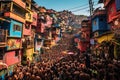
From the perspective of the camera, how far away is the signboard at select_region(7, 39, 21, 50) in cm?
2258

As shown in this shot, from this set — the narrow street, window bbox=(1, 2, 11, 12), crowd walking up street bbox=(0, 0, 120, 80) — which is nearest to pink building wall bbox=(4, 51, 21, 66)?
crowd walking up street bbox=(0, 0, 120, 80)

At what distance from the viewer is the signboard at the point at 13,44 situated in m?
22.6

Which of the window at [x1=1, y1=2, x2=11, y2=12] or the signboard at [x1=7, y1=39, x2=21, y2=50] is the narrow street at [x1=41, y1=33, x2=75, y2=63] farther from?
the window at [x1=1, y1=2, x2=11, y2=12]

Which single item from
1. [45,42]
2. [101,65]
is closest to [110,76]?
[101,65]

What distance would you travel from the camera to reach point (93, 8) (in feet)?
136

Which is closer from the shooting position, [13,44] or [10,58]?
[10,58]

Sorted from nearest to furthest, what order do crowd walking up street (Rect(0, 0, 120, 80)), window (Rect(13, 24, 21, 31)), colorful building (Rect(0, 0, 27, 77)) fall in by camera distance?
1. crowd walking up street (Rect(0, 0, 120, 80))
2. colorful building (Rect(0, 0, 27, 77))
3. window (Rect(13, 24, 21, 31))

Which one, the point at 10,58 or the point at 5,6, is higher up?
the point at 5,6

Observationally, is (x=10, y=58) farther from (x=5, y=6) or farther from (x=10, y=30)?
(x=5, y=6)

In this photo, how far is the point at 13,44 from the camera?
78.9 ft

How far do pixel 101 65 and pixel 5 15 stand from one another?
15721 millimetres

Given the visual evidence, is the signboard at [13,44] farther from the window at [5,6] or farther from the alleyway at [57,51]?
the alleyway at [57,51]

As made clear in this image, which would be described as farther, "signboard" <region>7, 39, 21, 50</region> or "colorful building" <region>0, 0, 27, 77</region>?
"signboard" <region>7, 39, 21, 50</region>

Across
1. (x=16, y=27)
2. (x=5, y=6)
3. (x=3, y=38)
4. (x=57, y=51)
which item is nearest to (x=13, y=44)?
(x=3, y=38)
